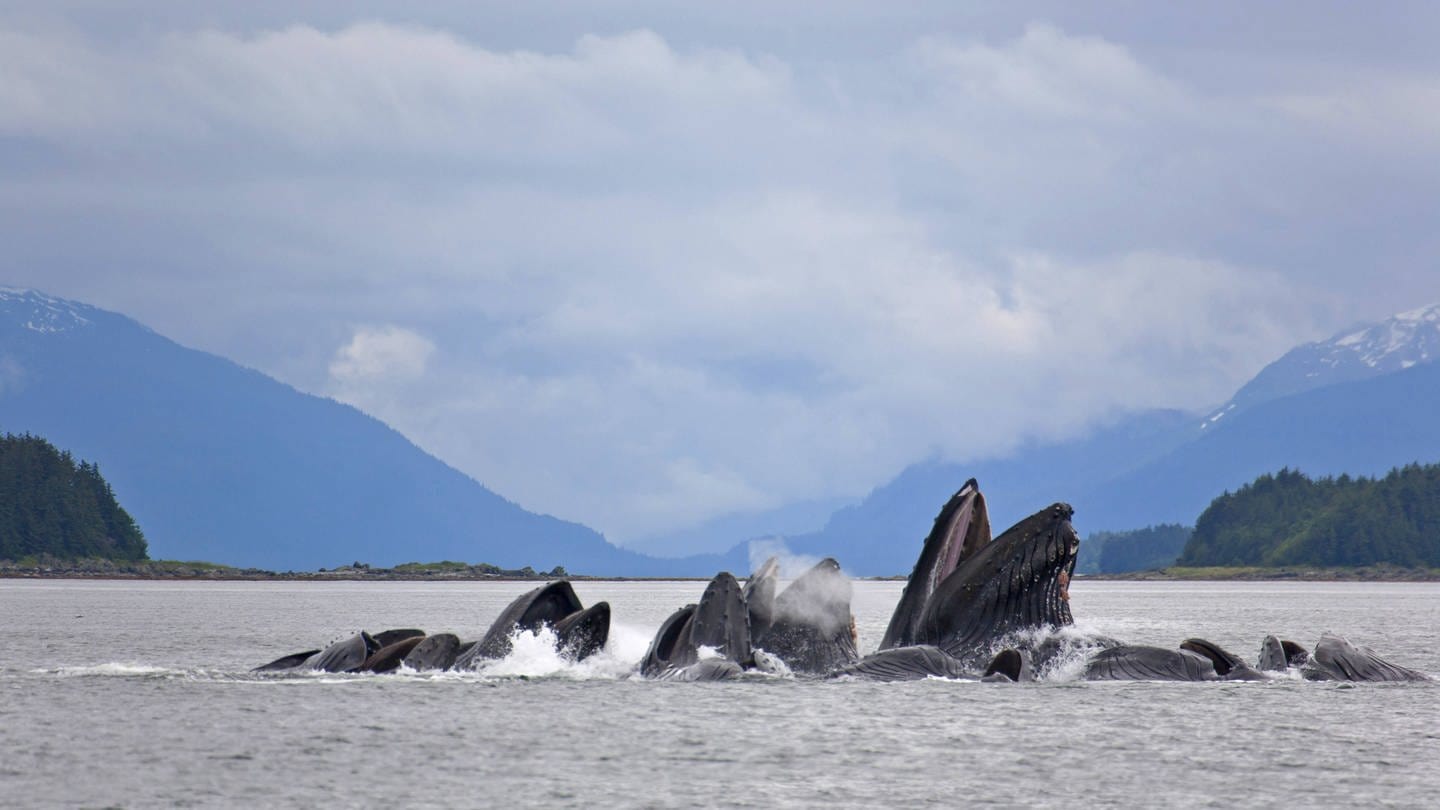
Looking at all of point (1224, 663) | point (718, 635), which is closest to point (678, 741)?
point (718, 635)

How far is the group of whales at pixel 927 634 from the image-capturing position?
31.0 metres

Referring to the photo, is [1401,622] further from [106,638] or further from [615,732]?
[615,732]

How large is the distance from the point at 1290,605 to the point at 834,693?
8845 cm

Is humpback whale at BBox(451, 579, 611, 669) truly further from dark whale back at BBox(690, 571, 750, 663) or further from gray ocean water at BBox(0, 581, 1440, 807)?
dark whale back at BBox(690, 571, 750, 663)

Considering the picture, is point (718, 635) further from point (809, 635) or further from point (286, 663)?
point (286, 663)

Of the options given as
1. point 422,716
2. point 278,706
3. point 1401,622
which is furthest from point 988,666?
point 1401,622

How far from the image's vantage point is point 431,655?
125 feet

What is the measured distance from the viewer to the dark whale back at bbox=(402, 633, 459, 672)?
3791cm

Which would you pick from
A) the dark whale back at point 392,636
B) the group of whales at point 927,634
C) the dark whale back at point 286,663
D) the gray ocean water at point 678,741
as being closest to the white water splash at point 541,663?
the gray ocean water at point 678,741

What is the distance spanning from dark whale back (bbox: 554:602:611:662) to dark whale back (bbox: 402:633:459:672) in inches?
124

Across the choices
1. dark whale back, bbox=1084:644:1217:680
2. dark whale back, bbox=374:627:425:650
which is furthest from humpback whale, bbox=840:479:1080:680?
dark whale back, bbox=374:627:425:650

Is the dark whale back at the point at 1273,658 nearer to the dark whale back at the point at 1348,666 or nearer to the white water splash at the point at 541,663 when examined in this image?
the dark whale back at the point at 1348,666

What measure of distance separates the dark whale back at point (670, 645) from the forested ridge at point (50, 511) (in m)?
159

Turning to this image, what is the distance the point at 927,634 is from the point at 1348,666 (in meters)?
9.71
